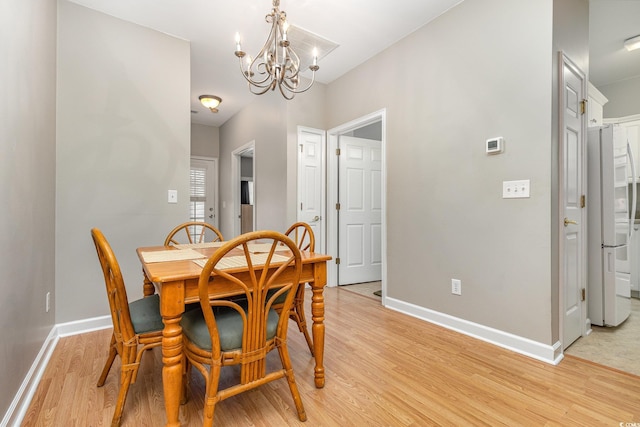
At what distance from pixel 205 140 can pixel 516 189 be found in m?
5.35

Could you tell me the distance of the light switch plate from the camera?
6.56ft

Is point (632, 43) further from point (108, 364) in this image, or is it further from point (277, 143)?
point (108, 364)

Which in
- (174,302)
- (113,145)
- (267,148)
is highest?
(267,148)

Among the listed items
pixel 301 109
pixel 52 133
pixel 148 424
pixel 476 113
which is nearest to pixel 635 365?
pixel 476 113

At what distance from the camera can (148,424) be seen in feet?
4.37

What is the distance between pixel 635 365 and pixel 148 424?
2783 mm

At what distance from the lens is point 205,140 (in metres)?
5.81

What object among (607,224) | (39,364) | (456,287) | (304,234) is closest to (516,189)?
(456,287)

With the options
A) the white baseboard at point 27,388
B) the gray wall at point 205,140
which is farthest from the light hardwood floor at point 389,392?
the gray wall at point 205,140

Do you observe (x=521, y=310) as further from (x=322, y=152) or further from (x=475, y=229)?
(x=322, y=152)

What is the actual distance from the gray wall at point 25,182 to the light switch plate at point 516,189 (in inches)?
111

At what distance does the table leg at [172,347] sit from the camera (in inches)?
46.3

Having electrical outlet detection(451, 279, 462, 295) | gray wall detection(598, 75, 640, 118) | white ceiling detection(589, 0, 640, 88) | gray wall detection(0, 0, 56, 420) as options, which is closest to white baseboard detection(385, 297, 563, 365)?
electrical outlet detection(451, 279, 462, 295)

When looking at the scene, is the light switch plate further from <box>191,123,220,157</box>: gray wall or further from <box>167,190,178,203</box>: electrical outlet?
<box>191,123,220,157</box>: gray wall
